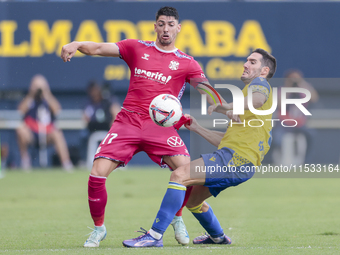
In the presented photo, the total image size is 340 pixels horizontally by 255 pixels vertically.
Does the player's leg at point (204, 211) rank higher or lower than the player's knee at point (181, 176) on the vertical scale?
lower

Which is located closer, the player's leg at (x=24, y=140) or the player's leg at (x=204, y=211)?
the player's leg at (x=204, y=211)

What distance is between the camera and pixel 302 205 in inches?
365

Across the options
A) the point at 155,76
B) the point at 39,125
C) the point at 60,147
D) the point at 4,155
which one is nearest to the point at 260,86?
the point at 155,76

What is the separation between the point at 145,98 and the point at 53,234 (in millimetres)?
1878

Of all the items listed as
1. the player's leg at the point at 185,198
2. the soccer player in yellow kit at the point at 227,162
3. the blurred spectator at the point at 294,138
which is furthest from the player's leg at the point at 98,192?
the blurred spectator at the point at 294,138

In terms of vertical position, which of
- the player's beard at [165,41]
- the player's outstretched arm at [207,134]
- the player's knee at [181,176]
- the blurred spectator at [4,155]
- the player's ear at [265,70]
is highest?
the player's beard at [165,41]

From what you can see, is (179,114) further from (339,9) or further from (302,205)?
(339,9)

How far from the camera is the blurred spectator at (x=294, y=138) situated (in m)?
16.5

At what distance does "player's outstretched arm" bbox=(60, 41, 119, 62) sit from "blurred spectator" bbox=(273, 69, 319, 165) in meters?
10.9

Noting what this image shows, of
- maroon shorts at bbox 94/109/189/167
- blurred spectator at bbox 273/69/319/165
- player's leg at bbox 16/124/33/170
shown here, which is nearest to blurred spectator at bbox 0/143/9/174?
player's leg at bbox 16/124/33/170

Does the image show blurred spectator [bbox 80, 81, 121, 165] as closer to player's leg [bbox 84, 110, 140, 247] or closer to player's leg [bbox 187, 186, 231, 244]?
player's leg [bbox 84, 110, 140, 247]

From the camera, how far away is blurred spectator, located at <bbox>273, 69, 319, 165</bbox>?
16.5 m

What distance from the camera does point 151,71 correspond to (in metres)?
6.15

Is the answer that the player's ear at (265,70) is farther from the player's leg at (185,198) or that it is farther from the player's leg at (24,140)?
the player's leg at (24,140)
